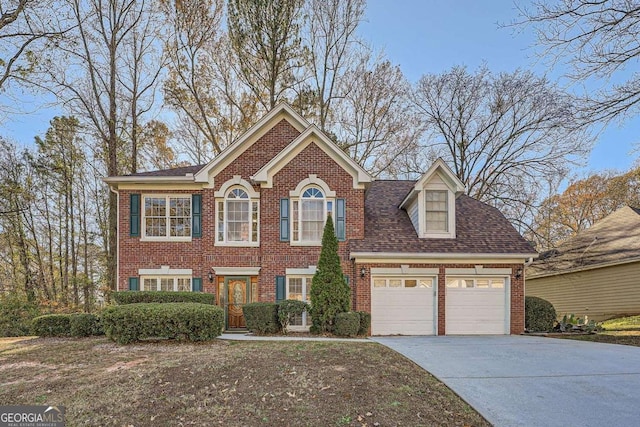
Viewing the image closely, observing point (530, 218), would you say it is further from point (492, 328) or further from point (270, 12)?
point (270, 12)

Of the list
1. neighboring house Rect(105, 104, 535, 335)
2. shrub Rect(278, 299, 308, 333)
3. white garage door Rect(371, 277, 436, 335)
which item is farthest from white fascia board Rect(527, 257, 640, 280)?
shrub Rect(278, 299, 308, 333)

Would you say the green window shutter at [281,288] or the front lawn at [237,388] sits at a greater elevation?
the green window shutter at [281,288]

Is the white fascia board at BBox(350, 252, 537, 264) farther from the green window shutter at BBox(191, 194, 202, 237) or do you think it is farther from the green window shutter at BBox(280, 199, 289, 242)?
the green window shutter at BBox(191, 194, 202, 237)

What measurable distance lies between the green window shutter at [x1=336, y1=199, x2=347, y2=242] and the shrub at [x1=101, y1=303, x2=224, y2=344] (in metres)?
5.39

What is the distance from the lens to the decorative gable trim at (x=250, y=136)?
45.3ft

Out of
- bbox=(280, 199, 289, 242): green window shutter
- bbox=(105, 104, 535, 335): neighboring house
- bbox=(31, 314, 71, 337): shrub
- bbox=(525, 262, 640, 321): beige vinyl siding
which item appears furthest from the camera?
bbox=(525, 262, 640, 321): beige vinyl siding

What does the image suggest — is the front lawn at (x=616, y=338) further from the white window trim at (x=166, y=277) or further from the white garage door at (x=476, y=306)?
the white window trim at (x=166, y=277)

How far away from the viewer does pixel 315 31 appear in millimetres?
22047

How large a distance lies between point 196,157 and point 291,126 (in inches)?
453

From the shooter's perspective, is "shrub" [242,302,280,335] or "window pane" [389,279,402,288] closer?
"shrub" [242,302,280,335]

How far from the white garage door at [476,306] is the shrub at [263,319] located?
571cm

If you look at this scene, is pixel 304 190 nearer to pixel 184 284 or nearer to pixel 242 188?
pixel 242 188

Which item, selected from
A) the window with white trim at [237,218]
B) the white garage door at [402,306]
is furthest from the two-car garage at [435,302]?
the window with white trim at [237,218]

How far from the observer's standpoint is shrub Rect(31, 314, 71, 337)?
456 inches
